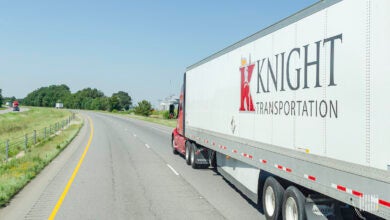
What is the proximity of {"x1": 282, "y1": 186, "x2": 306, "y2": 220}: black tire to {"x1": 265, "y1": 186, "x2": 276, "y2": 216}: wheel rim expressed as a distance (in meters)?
0.52

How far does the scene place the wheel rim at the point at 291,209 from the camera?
7.14 metres

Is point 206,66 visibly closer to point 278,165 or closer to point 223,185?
point 223,185

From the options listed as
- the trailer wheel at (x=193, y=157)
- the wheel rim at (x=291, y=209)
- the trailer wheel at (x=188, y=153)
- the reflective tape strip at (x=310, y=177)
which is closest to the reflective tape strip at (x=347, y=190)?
the reflective tape strip at (x=310, y=177)

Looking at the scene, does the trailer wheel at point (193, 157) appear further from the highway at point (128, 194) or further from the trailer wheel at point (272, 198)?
the trailer wheel at point (272, 198)

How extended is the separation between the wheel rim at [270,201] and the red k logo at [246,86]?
1.88m

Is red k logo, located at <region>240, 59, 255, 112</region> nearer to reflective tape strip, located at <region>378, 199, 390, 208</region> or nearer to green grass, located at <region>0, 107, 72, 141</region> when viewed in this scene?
reflective tape strip, located at <region>378, 199, 390, 208</region>

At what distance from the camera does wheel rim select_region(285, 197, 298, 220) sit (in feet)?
23.4

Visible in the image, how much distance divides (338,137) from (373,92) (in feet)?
3.08

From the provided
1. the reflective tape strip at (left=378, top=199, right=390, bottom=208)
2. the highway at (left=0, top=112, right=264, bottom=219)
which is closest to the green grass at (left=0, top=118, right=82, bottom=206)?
the highway at (left=0, top=112, right=264, bottom=219)

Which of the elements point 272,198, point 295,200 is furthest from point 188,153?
point 295,200

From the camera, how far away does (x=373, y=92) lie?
518 centimetres

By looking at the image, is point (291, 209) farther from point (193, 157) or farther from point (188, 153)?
point (188, 153)

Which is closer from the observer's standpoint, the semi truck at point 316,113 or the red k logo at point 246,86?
the semi truck at point 316,113

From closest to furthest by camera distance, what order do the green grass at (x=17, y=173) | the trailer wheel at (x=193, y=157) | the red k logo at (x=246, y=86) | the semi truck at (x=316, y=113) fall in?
the semi truck at (x=316, y=113), the red k logo at (x=246, y=86), the green grass at (x=17, y=173), the trailer wheel at (x=193, y=157)
